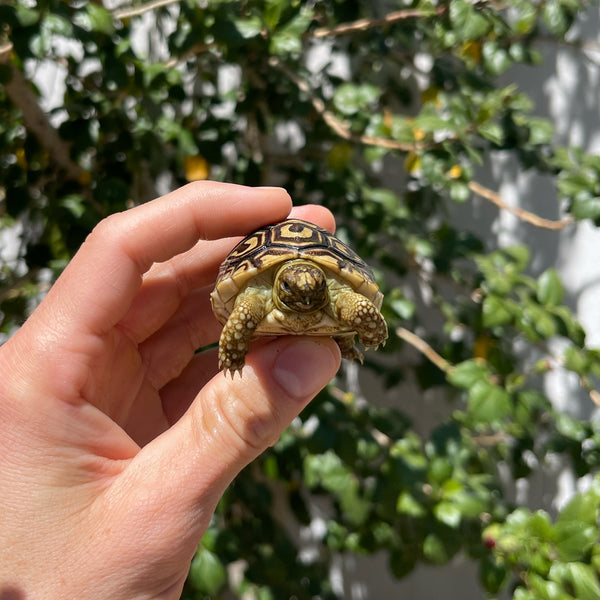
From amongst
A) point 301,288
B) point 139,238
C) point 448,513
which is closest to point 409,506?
point 448,513

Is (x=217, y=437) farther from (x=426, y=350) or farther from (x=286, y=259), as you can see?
(x=426, y=350)

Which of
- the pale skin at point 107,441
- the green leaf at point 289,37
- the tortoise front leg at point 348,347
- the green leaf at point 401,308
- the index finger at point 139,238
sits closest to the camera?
the pale skin at point 107,441

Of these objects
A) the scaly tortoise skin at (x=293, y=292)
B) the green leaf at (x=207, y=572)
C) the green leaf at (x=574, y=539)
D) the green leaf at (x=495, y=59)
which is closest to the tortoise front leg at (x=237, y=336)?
the scaly tortoise skin at (x=293, y=292)

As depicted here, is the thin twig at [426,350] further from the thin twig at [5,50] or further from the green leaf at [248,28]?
the thin twig at [5,50]

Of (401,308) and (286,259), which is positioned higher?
(286,259)

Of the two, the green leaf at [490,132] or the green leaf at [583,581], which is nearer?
the green leaf at [583,581]

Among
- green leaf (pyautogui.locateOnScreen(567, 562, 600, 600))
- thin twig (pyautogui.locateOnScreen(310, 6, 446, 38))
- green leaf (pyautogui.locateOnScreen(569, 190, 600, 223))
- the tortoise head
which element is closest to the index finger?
the tortoise head

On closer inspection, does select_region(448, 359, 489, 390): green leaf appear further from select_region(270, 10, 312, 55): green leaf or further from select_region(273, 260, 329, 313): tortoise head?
select_region(270, 10, 312, 55): green leaf
